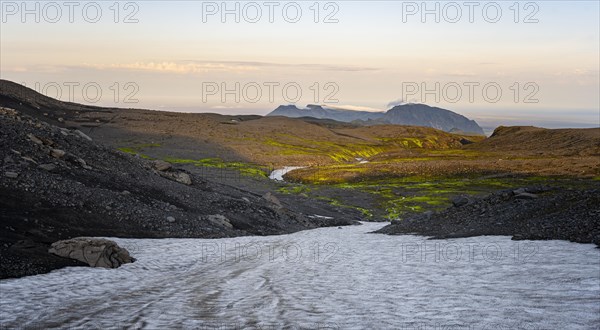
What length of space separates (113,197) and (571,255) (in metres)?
33.4

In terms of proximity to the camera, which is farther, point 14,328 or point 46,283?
point 46,283

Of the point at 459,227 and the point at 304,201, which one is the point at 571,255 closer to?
the point at 459,227

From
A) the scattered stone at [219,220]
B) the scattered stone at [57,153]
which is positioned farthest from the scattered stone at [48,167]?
the scattered stone at [219,220]

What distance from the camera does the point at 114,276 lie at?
71.2 feet

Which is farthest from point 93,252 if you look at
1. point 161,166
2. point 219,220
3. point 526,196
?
point 161,166

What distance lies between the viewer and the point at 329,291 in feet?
63.2

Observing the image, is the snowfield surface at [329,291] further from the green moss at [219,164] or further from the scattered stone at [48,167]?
the green moss at [219,164]

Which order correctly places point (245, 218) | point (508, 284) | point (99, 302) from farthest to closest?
point (245, 218) → point (508, 284) → point (99, 302)

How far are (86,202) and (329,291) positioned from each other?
24212 millimetres

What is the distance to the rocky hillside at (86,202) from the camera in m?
26.5

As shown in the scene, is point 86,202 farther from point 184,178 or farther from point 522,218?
point 522,218

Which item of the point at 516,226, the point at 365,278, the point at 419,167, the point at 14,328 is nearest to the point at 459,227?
the point at 516,226

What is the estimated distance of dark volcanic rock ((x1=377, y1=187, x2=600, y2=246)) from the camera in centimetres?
2767
